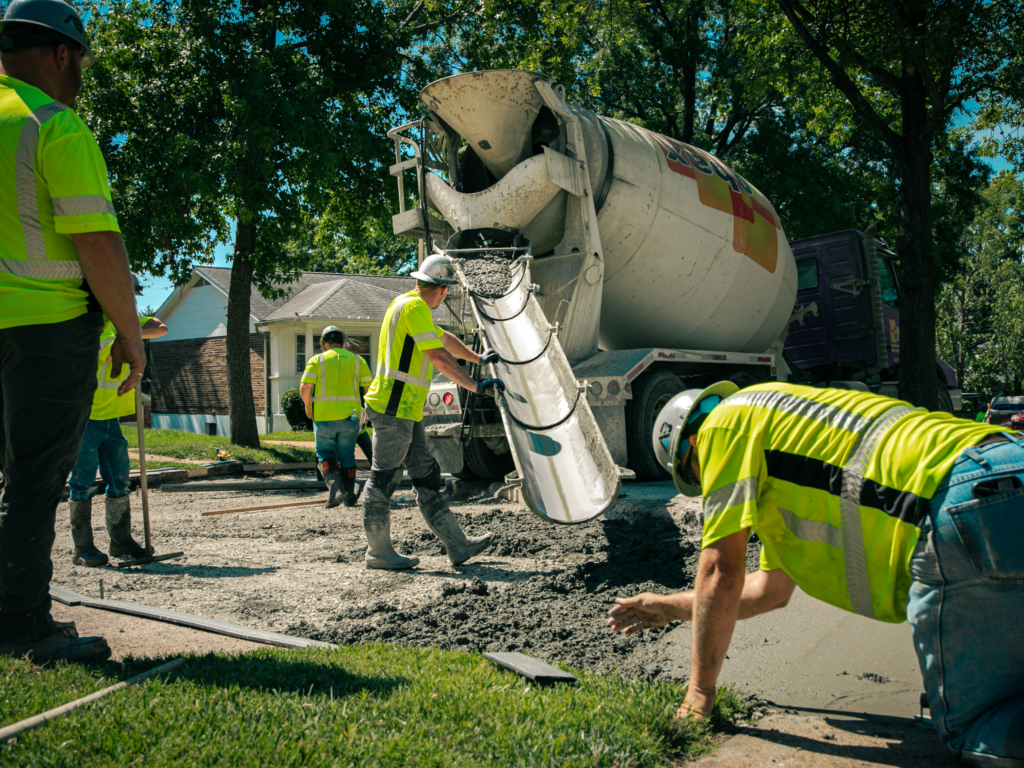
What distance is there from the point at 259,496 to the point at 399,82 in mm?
8579

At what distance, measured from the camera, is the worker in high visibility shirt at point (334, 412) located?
827 centimetres

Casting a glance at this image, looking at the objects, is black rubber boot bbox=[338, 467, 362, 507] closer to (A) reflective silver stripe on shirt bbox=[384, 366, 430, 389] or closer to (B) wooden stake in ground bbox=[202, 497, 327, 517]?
(B) wooden stake in ground bbox=[202, 497, 327, 517]

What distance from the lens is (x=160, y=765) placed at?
2014 millimetres

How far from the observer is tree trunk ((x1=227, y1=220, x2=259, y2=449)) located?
13.8 meters

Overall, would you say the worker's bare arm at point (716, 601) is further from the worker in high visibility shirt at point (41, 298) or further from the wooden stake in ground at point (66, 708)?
the worker in high visibility shirt at point (41, 298)

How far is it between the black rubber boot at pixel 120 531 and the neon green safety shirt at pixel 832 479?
4703mm

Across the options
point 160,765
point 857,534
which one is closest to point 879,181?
point 857,534

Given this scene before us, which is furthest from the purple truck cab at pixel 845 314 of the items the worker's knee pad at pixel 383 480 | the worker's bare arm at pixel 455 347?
the worker's knee pad at pixel 383 480

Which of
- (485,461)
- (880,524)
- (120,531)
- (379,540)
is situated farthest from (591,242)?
(880,524)

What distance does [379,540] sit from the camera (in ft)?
17.4

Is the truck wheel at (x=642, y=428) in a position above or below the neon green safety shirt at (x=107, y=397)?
below

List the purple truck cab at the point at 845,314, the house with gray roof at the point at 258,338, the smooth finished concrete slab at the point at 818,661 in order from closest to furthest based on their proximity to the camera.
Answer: the smooth finished concrete slab at the point at 818,661 → the purple truck cab at the point at 845,314 → the house with gray roof at the point at 258,338

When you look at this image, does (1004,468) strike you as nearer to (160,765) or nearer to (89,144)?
(160,765)

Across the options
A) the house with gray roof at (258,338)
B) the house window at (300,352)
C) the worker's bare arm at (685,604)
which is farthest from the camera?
the house window at (300,352)
